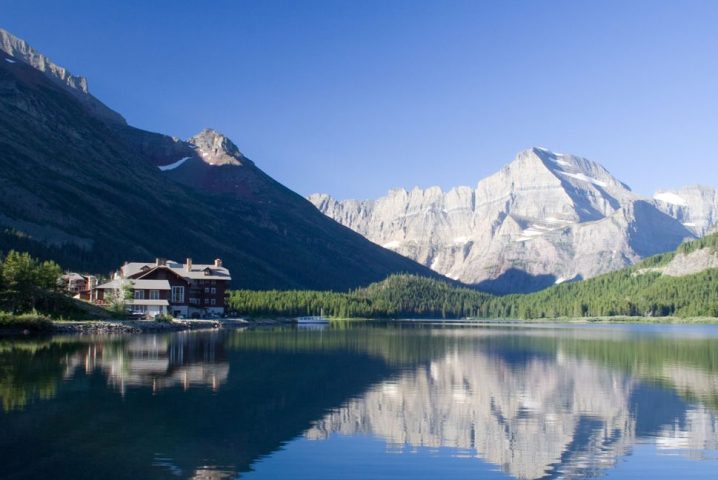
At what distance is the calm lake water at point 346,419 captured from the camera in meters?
24.2

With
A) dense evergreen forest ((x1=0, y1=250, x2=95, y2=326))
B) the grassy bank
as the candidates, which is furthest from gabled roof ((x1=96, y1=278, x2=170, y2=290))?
the grassy bank

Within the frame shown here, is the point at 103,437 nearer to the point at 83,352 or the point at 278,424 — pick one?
the point at 278,424

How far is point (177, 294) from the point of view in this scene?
464ft

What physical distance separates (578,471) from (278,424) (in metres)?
13.0

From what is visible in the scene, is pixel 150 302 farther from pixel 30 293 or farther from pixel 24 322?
pixel 24 322

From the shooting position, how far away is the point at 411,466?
81.3ft

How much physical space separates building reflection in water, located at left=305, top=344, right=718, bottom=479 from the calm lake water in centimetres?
11

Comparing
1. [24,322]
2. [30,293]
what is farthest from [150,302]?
[24,322]

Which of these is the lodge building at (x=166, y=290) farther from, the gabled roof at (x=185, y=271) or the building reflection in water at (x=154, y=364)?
the building reflection in water at (x=154, y=364)

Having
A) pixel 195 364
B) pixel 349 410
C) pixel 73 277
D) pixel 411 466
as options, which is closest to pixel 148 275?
pixel 73 277

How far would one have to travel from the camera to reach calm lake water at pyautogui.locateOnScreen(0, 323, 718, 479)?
24234 millimetres

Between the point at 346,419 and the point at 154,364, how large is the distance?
25.6 meters

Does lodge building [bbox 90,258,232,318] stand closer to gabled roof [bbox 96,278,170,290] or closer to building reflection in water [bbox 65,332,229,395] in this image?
gabled roof [bbox 96,278,170,290]

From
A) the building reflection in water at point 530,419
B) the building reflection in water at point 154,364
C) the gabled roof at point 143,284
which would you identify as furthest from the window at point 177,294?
the building reflection in water at point 530,419
